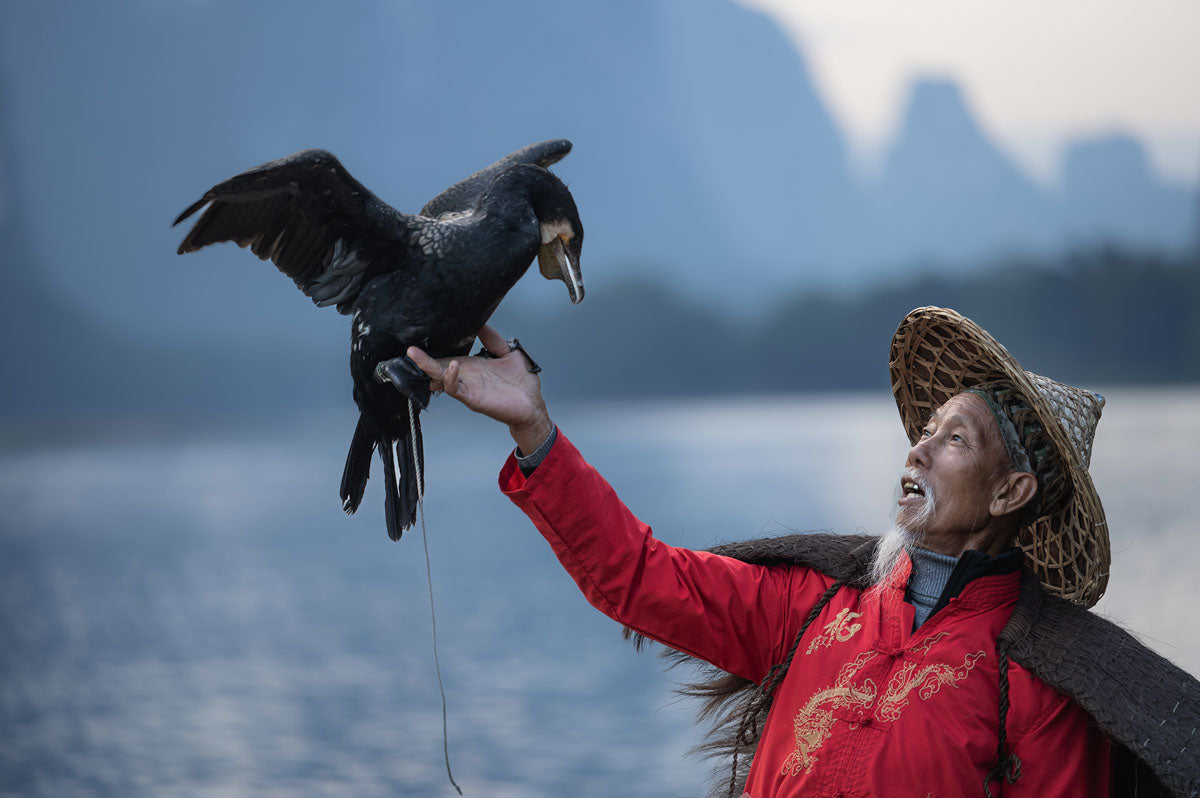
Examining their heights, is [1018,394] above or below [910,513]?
above

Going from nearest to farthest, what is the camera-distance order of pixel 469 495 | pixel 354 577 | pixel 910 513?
pixel 910 513
pixel 354 577
pixel 469 495

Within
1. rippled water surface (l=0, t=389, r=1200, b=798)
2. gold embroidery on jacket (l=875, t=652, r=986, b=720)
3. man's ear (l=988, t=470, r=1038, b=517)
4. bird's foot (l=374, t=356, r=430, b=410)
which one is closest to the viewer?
bird's foot (l=374, t=356, r=430, b=410)

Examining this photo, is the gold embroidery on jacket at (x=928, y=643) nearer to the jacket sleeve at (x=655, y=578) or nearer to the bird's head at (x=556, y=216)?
the jacket sleeve at (x=655, y=578)

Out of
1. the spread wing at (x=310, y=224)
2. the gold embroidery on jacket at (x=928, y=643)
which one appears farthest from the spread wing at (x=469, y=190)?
the gold embroidery on jacket at (x=928, y=643)

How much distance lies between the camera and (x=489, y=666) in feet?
36.5

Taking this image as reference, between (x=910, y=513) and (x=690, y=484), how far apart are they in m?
18.2

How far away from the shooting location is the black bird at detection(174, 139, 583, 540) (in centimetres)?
149

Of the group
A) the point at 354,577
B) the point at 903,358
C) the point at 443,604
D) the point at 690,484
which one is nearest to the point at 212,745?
the point at 443,604

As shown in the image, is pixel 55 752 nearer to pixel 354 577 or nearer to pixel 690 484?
pixel 354 577

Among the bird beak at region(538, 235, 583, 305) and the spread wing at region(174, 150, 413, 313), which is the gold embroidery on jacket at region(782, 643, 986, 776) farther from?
the spread wing at region(174, 150, 413, 313)

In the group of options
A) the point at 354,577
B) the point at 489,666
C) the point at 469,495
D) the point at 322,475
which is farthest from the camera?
the point at 322,475

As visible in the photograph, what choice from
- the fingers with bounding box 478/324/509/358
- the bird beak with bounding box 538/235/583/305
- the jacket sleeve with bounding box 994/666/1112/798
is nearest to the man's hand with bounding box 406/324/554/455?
the fingers with bounding box 478/324/509/358

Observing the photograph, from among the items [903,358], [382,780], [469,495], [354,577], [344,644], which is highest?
[469,495]

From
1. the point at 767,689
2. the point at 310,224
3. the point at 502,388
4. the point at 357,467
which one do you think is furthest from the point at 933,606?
the point at 310,224
